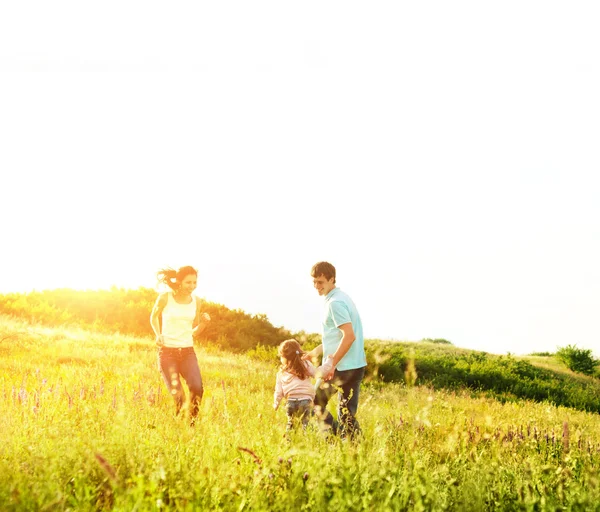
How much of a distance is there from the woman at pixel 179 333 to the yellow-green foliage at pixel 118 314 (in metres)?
11.6

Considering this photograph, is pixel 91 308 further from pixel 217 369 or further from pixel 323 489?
pixel 323 489

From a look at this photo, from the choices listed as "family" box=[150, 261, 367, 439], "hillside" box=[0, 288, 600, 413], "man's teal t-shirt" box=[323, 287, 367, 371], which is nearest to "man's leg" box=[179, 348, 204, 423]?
"family" box=[150, 261, 367, 439]

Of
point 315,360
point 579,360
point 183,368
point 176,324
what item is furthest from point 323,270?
point 579,360

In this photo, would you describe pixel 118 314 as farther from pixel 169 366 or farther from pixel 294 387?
pixel 294 387

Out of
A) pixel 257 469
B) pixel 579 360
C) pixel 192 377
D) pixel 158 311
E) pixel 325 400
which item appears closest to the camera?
pixel 257 469

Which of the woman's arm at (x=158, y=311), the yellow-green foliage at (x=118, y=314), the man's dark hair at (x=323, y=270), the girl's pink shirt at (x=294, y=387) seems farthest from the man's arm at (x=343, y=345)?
the yellow-green foliage at (x=118, y=314)

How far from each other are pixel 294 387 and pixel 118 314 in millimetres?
15703

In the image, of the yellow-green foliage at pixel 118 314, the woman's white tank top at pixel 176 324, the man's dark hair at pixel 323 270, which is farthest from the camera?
the yellow-green foliage at pixel 118 314

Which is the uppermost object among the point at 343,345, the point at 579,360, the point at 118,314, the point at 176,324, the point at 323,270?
the point at 323,270

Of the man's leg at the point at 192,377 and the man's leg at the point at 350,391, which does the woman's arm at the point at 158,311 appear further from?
the man's leg at the point at 350,391

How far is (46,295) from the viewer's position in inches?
864

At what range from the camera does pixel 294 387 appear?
609cm

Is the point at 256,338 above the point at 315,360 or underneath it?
underneath

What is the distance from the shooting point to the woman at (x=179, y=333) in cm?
682
